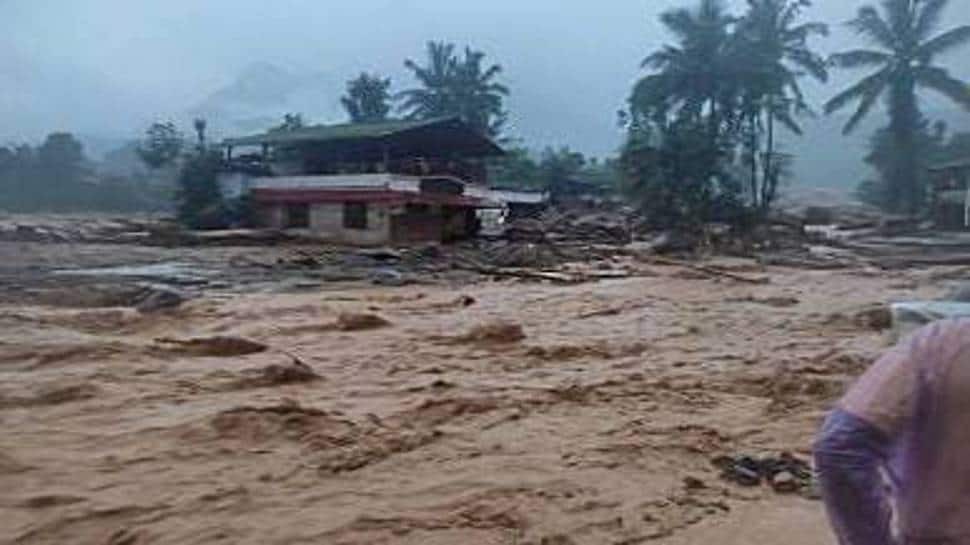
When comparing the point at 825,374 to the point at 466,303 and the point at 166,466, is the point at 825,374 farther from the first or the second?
the point at 466,303

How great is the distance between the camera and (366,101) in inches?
Answer: 2082

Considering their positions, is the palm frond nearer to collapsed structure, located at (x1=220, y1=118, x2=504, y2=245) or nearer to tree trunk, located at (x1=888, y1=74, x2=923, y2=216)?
tree trunk, located at (x1=888, y1=74, x2=923, y2=216)

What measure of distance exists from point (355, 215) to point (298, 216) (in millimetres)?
2999

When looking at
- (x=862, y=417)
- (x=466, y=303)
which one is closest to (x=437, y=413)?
(x=862, y=417)

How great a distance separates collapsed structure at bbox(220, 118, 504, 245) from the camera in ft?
110

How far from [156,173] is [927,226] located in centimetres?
3550

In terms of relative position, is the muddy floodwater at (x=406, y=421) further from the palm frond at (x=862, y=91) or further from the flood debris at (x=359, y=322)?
the palm frond at (x=862, y=91)

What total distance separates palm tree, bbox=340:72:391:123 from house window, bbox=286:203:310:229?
16.5 meters

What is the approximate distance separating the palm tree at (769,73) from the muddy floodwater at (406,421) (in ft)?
90.1

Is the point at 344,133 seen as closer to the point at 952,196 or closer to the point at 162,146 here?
the point at 162,146

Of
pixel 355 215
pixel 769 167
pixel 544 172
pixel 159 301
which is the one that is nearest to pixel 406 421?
pixel 159 301

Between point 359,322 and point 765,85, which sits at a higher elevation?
point 765,85

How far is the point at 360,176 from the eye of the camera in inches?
1328

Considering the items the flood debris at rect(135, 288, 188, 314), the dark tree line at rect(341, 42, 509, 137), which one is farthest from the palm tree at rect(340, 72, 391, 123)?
the flood debris at rect(135, 288, 188, 314)
